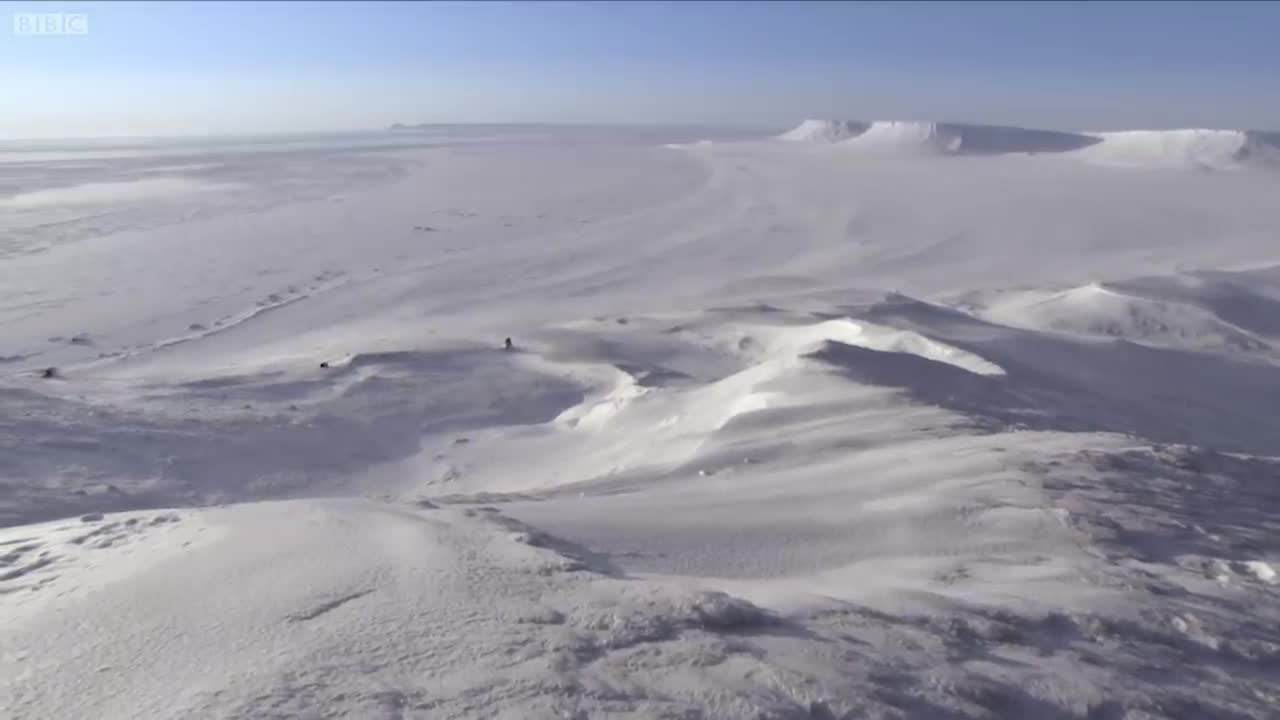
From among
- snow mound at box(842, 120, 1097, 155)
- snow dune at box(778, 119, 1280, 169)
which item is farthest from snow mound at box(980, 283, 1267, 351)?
snow mound at box(842, 120, 1097, 155)

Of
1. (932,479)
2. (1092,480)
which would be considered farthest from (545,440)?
(1092,480)

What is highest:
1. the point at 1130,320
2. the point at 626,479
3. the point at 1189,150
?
the point at 1189,150

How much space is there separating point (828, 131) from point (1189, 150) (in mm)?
31350

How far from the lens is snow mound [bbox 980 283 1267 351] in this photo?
1209cm

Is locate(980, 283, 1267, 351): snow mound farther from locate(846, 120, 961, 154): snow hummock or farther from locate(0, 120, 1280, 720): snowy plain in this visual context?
locate(846, 120, 961, 154): snow hummock

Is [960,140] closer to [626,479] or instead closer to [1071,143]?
[1071,143]

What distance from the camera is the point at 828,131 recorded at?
7712 centimetres

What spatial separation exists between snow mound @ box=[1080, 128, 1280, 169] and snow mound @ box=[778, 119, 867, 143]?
72.3ft

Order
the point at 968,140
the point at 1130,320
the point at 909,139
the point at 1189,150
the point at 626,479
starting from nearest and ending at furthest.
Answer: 1. the point at 626,479
2. the point at 1130,320
3. the point at 1189,150
4. the point at 968,140
5. the point at 909,139

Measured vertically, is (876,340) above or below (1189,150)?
below

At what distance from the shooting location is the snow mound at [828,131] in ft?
247

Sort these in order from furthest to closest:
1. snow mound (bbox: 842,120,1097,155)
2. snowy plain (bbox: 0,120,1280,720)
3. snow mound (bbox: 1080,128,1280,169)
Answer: snow mound (bbox: 842,120,1097,155), snow mound (bbox: 1080,128,1280,169), snowy plain (bbox: 0,120,1280,720)

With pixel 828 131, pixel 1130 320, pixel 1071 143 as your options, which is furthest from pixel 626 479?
pixel 828 131

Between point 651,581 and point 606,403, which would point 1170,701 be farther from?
point 606,403
